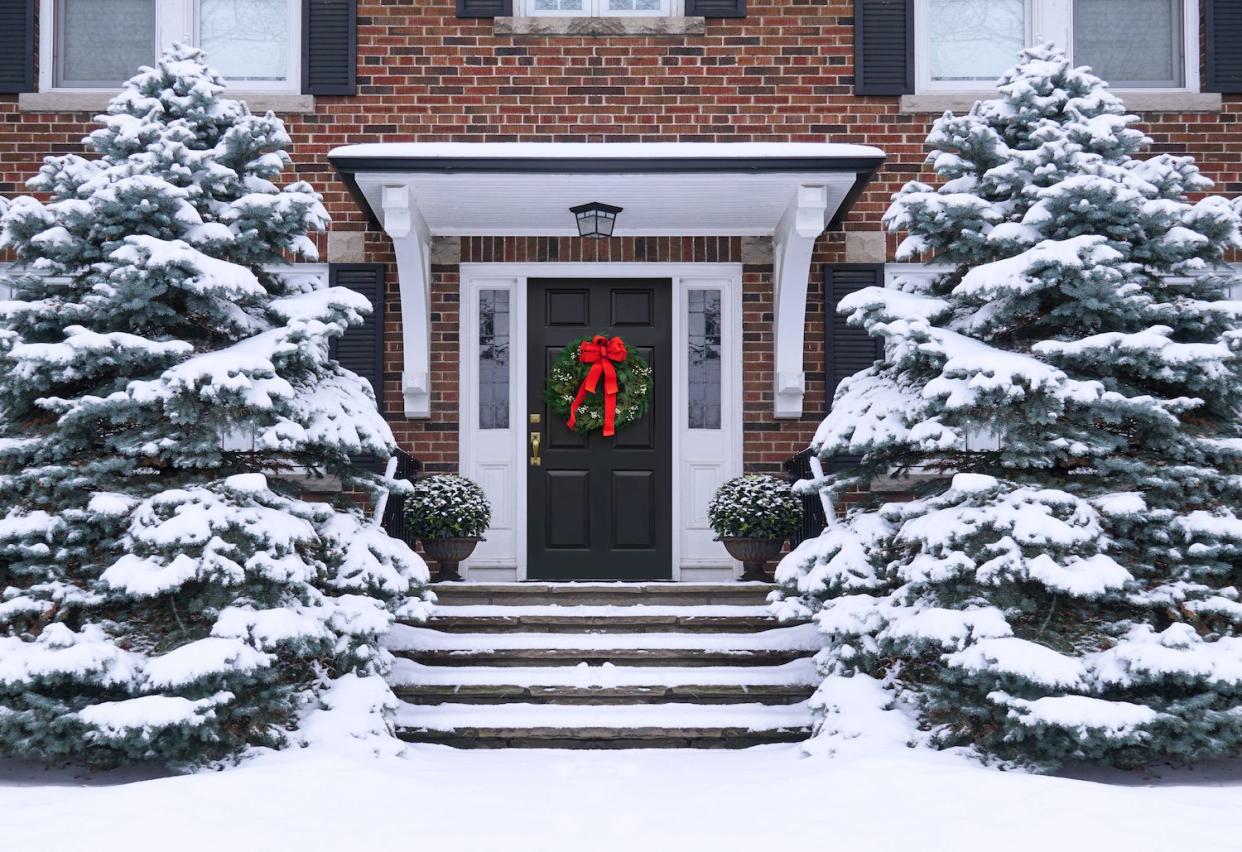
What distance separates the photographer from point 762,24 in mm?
8391

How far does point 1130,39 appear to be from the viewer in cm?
863

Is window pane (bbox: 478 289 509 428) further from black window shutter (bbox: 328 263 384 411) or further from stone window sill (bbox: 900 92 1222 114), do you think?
stone window sill (bbox: 900 92 1222 114)

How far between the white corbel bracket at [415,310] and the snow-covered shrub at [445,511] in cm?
80

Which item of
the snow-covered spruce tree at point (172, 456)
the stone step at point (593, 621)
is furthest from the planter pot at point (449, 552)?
the snow-covered spruce tree at point (172, 456)

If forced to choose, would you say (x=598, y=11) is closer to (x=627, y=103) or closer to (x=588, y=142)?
(x=627, y=103)

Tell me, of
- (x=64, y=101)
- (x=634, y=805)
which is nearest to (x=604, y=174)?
(x=634, y=805)

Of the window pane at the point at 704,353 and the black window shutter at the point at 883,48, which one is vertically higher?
the black window shutter at the point at 883,48

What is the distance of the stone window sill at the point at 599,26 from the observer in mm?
8336

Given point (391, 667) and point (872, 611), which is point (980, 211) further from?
point (391, 667)

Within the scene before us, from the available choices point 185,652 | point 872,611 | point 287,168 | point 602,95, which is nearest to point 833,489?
point 872,611

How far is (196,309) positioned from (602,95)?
12.7 feet

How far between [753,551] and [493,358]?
2490mm

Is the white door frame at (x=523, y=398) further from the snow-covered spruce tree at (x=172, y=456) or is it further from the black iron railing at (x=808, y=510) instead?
the snow-covered spruce tree at (x=172, y=456)

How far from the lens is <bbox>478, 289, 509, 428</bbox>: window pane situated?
8.42 m
